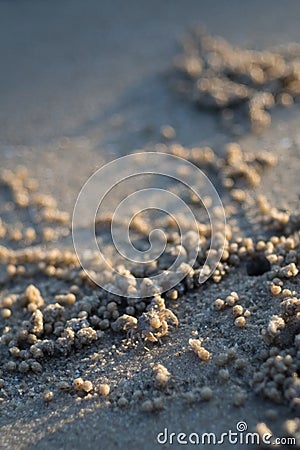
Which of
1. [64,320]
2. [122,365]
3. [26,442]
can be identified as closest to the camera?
[26,442]

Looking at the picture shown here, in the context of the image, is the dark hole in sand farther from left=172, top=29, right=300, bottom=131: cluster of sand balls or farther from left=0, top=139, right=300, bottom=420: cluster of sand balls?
left=172, top=29, right=300, bottom=131: cluster of sand balls

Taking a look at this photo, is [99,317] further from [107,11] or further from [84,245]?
[107,11]

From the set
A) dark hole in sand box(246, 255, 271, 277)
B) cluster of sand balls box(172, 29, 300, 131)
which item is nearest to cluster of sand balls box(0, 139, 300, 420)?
dark hole in sand box(246, 255, 271, 277)

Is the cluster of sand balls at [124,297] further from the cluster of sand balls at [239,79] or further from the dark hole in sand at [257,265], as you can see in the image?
the cluster of sand balls at [239,79]

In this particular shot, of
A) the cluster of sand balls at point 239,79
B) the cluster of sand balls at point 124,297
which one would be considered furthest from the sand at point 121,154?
the cluster of sand balls at point 239,79

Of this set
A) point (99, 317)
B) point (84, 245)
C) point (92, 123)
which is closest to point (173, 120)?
point (92, 123)

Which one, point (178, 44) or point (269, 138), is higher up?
point (178, 44)
